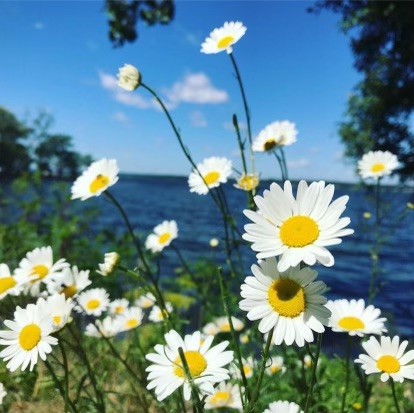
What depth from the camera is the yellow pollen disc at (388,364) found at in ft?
4.01

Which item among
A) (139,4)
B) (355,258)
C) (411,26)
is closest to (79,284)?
(139,4)

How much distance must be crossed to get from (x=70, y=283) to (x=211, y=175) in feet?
2.20

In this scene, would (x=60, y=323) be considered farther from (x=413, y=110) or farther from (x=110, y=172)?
(x=413, y=110)

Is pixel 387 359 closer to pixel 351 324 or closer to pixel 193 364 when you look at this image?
pixel 351 324

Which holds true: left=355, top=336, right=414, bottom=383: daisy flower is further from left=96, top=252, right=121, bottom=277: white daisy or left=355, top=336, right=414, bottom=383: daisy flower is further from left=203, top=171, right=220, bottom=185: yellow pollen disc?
left=203, top=171, right=220, bottom=185: yellow pollen disc

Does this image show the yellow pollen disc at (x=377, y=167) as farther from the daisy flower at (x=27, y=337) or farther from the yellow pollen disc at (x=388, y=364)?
the daisy flower at (x=27, y=337)

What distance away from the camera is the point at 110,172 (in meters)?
1.58

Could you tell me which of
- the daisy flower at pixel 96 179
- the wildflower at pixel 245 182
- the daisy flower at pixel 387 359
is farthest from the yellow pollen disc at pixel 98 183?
the daisy flower at pixel 387 359

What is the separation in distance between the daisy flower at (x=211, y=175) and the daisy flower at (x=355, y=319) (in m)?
0.61

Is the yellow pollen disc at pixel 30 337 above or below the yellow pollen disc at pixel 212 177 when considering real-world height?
below

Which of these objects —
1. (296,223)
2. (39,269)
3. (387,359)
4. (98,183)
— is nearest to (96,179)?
(98,183)

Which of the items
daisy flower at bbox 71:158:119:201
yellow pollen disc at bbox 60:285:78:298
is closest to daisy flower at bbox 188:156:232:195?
daisy flower at bbox 71:158:119:201

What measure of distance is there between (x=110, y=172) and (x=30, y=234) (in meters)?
3.25

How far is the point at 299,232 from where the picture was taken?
2.83 ft
